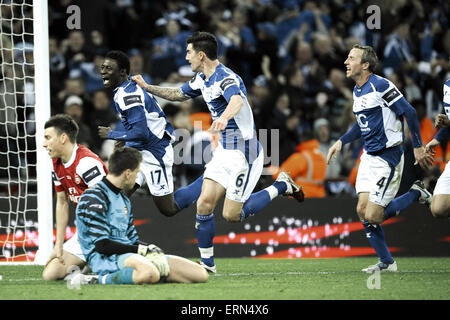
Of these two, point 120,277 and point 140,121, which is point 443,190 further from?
point 120,277

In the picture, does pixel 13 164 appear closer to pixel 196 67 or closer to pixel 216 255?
pixel 216 255

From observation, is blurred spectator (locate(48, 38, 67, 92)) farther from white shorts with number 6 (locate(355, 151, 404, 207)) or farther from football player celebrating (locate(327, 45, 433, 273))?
white shorts with number 6 (locate(355, 151, 404, 207))

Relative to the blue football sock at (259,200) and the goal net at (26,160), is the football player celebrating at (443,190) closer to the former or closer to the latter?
the blue football sock at (259,200)

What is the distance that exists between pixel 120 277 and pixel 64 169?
46.5 inches

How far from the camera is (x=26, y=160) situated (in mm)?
8648

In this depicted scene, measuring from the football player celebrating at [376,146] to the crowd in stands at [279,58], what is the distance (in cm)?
237

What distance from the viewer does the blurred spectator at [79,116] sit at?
10164 mm

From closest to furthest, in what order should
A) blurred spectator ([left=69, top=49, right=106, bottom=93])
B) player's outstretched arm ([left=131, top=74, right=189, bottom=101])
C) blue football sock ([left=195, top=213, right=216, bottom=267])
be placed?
blue football sock ([left=195, top=213, right=216, bottom=267]) → player's outstretched arm ([left=131, top=74, right=189, bottom=101]) → blurred spectator ([left=69, top=49, right=106, bottom=93])

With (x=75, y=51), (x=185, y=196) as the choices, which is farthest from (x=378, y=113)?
A: (x=75, y=51)

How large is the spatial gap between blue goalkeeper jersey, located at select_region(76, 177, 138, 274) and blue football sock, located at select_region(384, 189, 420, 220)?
270 cm

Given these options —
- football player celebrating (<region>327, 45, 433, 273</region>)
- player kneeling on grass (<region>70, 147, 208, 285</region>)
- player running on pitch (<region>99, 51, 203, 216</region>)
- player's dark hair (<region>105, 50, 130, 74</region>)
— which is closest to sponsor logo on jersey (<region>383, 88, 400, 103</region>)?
football player celebrating (<region>327, 45, 433, 273</region>)

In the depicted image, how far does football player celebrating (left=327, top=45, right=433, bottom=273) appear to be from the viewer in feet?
23.7

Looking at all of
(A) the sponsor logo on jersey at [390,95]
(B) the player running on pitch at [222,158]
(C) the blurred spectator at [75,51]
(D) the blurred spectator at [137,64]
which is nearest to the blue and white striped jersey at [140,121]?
(B) the player running on pitch at [222,158]

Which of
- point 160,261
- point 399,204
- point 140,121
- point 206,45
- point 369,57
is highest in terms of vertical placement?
point 206,45
